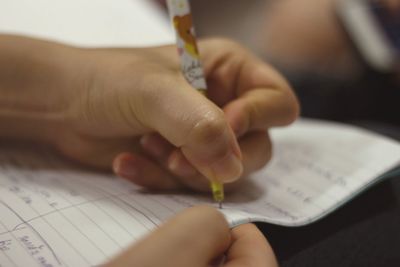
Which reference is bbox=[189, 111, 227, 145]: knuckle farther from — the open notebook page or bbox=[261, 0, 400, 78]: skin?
bbox=[261, 0, 400, 78]: skin

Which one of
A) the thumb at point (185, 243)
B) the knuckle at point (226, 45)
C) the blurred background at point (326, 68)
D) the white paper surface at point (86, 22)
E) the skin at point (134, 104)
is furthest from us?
the blurred background at point (326, 68)

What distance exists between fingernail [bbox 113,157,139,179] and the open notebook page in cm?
1

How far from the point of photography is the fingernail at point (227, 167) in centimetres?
36

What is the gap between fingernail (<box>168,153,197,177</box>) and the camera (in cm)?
41

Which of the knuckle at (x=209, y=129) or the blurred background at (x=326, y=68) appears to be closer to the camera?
the knuckle at (x=209, y=129)

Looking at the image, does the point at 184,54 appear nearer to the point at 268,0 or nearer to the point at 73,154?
the point at 73,154

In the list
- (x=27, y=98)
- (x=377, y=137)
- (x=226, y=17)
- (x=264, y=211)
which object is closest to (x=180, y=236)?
(x=264, y=211)

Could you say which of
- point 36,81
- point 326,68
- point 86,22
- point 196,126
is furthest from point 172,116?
point 326,68

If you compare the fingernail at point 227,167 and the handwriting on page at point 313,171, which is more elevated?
the fingernail at point 227,167

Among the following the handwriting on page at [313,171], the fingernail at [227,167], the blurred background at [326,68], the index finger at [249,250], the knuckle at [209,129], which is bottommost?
the blurred background at [326,68]

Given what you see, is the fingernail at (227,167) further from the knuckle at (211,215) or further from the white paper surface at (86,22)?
the white paper surface at (86,22)

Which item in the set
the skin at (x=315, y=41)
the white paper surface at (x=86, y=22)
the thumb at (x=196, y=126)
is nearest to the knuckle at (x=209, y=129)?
the thumb at (x=196, y=126)

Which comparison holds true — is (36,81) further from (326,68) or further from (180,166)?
(326,68)

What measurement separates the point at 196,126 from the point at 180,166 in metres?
0.08
